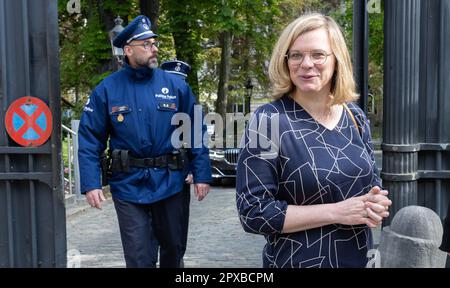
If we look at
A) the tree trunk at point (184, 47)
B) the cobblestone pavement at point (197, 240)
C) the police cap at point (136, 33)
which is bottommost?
the cobblestone pavement at point (197, 240)

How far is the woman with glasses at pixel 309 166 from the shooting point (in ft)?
6.82

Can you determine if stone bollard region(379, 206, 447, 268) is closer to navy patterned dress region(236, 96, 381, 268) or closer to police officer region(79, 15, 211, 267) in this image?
navy patterned dress region(236, 96, 381, 268)

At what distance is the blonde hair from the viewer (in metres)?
2.17

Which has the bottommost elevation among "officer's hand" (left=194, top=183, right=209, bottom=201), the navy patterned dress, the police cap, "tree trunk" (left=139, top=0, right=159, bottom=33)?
"officer's hand" (left=194, top=183, right=209, bottom=201)

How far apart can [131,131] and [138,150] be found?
0.47 ft

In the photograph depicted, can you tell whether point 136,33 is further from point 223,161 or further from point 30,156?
point 223,161

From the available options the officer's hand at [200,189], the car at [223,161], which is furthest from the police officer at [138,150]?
the car at [223,161]

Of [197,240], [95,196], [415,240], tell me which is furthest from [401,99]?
[197,240]

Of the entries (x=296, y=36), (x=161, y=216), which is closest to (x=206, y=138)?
(x=161, y=216)

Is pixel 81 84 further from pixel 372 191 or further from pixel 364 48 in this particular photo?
pixel 372 191

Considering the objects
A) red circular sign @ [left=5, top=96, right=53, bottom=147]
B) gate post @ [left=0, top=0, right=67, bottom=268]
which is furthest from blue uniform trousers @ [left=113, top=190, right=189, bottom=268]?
red circular sign @ [left=5, top=96, right=53, bottom=147]

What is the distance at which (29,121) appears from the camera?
3812mm

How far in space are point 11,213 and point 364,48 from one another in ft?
9.50

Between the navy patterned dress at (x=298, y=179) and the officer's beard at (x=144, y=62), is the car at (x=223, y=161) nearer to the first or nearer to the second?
the officer's beard at (x=144, y=62)
